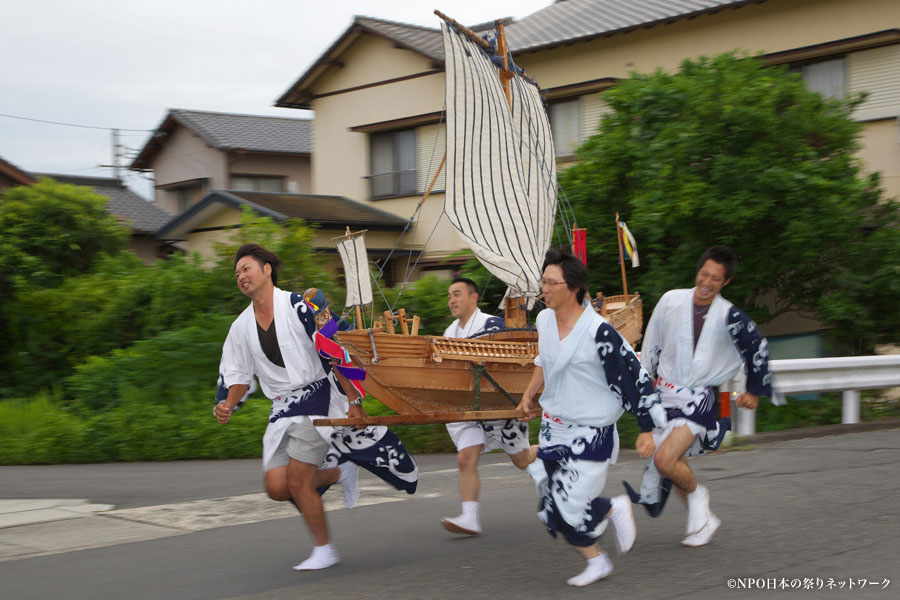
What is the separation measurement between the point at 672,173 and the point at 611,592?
28.4ft

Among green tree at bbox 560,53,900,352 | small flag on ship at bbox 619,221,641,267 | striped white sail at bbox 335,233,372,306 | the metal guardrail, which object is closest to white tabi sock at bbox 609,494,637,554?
striped white sail at bbox 335,233,372,306

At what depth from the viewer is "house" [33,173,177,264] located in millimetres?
28672

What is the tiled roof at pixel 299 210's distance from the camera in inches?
744

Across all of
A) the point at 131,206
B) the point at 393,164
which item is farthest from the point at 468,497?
the point at 131,206

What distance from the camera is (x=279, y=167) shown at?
29.3 meters

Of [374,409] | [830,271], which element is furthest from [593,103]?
[374,409]

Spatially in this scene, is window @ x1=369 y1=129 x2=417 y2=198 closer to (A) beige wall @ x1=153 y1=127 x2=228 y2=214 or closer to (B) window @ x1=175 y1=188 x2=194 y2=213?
(A) beige wall @ x1=153 y1=127 x2=228 y2=214

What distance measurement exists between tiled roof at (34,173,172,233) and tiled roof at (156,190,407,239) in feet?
26.3

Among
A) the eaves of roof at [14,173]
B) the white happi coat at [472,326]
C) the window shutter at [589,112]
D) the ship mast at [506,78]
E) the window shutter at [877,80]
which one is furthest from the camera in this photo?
the eaves of roof at [14,173]

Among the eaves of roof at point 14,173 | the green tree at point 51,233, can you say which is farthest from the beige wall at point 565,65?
the eaves of roof at point 14,173

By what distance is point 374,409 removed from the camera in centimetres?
1089

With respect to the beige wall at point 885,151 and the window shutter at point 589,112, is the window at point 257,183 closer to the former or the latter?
the window shutter at point 589,112

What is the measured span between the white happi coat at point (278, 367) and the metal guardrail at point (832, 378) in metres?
5.39

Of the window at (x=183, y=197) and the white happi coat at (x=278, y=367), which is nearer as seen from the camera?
the white happi coat at (x=278, y=367)
